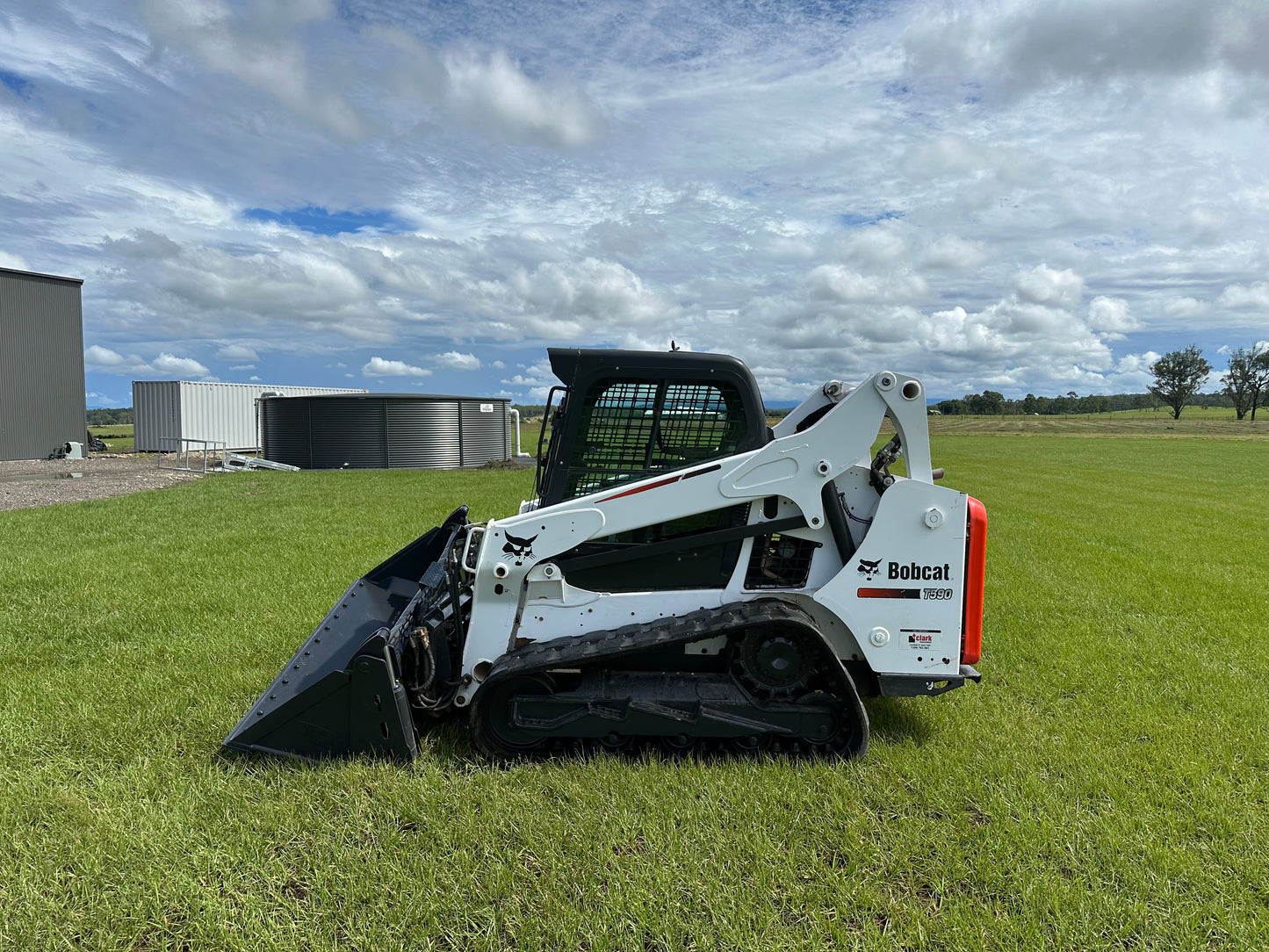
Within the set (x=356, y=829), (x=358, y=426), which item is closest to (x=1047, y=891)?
(x=356, y=829)

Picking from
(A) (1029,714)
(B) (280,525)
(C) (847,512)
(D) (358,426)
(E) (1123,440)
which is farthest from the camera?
(E) (1123,440)

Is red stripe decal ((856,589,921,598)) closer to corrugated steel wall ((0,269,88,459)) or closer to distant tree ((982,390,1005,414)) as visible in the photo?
corrugated steel wall ((0,269,88,459))

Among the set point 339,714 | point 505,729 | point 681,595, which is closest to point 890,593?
point 681,595

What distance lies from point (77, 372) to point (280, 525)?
2366 centimetres

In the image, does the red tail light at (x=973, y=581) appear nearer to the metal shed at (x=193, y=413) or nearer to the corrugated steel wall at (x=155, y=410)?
the metal shed at (x=193, y=413)

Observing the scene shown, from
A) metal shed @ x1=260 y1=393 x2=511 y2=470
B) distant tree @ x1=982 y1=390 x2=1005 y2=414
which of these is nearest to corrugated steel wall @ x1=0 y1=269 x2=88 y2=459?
metal shed @ x1=260 y1=393 x2=511 y2=470

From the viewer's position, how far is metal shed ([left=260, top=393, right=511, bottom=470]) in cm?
2545

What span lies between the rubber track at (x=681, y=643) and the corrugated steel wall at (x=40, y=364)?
1250 inches

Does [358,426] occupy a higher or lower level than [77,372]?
lower

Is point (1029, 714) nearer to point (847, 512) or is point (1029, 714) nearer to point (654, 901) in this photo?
point (847, 512)

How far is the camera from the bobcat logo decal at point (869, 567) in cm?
417

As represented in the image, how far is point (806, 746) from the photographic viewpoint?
13.5 feet

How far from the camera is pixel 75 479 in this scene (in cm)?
2055

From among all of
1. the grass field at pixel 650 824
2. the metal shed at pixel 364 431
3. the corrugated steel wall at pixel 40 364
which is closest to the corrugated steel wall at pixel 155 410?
the corrugated steel wall at pixel 40 364
